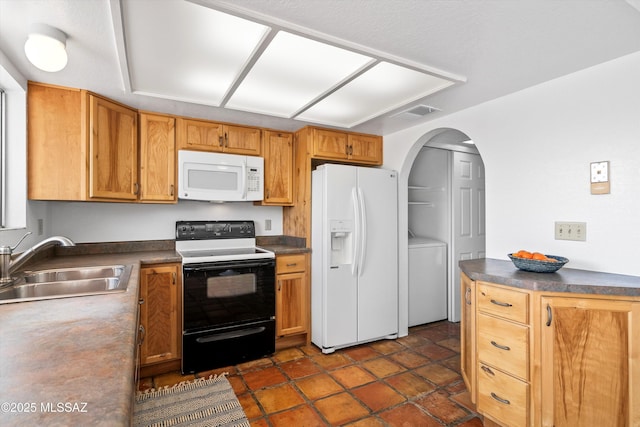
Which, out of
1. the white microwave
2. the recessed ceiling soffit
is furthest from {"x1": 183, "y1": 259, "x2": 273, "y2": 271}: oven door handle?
the recessed ceiling soffit

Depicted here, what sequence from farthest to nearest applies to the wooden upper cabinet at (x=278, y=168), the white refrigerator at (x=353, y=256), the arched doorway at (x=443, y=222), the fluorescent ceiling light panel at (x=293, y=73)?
the arched doorway at (x=443, y=222) < the wooden upper cabinet at (x=278, y=168) < the white refrigerator at (x=353, y=256) < the fluorescent ceiling light panel at (x=293, y=73)

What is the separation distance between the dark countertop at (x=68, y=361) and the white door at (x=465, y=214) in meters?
3.46

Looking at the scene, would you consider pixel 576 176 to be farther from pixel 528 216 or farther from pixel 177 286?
pixel 177 286

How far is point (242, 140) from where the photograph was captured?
3.19m

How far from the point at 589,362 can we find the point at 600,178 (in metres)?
1.08

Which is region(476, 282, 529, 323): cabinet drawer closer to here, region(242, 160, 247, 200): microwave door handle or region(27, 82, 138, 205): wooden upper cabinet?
region(242, 160, 247, 200): microwave door handle

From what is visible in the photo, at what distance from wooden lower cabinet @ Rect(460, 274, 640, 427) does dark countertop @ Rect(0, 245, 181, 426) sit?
186cm

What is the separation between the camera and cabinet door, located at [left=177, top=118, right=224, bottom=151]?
292 cm

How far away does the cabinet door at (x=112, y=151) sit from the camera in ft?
7.88

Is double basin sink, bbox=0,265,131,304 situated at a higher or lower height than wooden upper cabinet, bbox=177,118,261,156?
lower

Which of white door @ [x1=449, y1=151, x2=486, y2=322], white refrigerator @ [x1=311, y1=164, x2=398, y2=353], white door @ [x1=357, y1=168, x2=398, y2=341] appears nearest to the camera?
white refrigerator @ [x1=311, y1=164, x2=398, y2=353]

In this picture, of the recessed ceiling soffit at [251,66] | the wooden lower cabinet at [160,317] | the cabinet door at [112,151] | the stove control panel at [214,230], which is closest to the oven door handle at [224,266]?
the wooden lower cabinet at [160,317]

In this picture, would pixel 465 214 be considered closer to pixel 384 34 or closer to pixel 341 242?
pixel 341 242

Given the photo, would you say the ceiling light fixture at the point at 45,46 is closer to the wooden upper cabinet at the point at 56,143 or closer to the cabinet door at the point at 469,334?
the wooden upper cabinet at the point at 56,143
